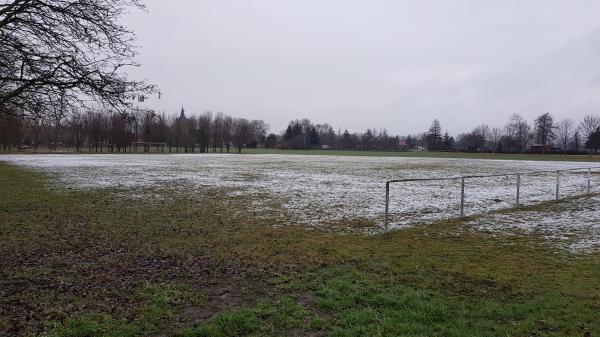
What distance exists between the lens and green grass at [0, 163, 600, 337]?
5934mm

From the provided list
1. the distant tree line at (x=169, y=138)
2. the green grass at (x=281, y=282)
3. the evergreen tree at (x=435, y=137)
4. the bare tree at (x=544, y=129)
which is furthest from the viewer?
the evergreen tree at (x=435, y=137)

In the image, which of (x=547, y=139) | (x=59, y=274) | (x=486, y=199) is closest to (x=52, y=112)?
(x=59, y=274)

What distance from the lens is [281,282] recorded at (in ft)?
26.2

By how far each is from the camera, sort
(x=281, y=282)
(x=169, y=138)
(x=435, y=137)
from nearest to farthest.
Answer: (x=281, y=282) → (x=169, y=138) → (x=435, y=137)

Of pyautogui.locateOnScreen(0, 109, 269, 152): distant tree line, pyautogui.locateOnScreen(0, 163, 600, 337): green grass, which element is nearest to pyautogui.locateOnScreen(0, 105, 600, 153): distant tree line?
pyautogui.locateOnScreen(0, 109, 269, 152): distant tree line

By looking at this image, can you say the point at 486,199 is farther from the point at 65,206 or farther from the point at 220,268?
the point at 65,206

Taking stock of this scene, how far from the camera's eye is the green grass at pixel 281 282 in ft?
19.5

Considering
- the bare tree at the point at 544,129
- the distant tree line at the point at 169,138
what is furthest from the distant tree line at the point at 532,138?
the distant tree line at the point at 169,138

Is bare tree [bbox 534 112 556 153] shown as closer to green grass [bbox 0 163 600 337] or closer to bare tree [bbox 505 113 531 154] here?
bare tree [bbox 505 113 531 154]

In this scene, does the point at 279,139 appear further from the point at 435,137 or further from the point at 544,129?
the point at 544,129

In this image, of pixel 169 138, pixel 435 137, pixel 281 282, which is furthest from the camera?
pixel 435 137

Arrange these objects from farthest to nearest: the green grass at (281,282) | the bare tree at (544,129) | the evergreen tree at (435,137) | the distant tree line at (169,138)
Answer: the evergreen tree at (435,137) → the bare tree at (544,129) → the distant tree line at (169,138) → the green grass at (281,282)

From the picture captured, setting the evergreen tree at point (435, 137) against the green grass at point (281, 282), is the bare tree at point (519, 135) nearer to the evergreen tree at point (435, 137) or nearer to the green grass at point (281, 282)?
the evergreen tree at point (435, 137)

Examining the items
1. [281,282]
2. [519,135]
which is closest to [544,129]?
[519,135]
